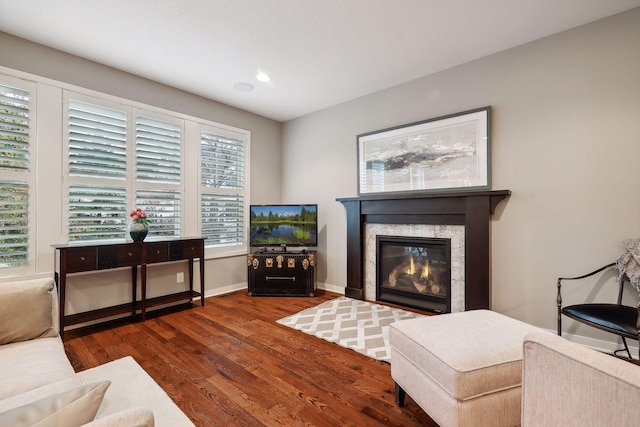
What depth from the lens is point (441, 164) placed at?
322 cm

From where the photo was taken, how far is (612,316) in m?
1.98

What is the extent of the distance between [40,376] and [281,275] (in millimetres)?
2840

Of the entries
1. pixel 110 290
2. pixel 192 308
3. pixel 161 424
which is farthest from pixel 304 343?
pixel 110 290

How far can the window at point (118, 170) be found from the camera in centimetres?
293

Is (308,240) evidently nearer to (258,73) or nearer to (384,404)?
(258,73)

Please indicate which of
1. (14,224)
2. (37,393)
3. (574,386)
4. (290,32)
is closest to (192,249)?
(14,224)

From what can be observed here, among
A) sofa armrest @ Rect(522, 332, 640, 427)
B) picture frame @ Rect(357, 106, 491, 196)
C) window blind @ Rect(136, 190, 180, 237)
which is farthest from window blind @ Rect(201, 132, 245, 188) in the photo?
sofa armrest @ Rect(522, 332, 640, 427)

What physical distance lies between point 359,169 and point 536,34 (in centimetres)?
218

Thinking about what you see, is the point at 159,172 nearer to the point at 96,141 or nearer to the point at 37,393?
the point at 96,141

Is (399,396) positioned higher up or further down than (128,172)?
further down

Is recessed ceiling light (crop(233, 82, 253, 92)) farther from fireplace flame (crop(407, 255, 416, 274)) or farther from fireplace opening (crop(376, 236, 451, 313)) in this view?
fireplace flame (crop(407, 255, 416, 274))

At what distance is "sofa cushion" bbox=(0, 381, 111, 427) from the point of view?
59 cm

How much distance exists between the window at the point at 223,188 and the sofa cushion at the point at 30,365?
2410 mm

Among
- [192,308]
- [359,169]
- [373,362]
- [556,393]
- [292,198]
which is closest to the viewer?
[556,393]
